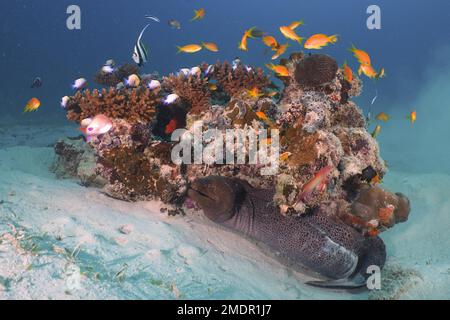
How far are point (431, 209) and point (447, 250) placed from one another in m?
2.45

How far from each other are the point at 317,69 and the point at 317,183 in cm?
268

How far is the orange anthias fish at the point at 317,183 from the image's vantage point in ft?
14.0

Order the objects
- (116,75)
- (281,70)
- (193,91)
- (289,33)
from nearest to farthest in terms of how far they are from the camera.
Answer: (281,70) → (193,91) → (289,33) → (116,75)

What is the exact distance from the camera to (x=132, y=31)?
9806cm

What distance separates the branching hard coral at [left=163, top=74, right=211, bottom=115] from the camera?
6.38 m

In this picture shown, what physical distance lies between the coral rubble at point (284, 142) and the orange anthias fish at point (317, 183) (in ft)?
0.13

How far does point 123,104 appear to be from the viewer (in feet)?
19.2

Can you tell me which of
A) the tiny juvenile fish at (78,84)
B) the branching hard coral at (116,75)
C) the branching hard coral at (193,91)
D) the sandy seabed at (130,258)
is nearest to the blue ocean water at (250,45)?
the branching hard coral at (116,75)

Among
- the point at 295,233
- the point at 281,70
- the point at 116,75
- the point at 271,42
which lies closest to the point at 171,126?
the point at 281,70

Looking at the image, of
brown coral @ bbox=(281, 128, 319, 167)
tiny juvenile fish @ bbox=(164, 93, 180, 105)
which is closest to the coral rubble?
brown coral @ bbox=(281, 128, 319, 167)

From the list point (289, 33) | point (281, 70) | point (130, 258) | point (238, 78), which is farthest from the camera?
point (238, 78)
